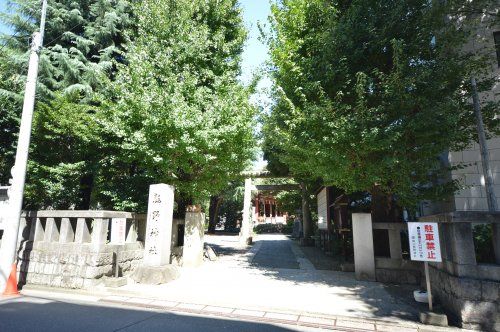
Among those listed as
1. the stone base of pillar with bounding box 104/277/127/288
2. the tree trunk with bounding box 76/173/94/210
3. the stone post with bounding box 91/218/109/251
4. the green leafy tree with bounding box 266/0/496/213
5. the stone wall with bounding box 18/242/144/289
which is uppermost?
the green leafy tree with bounding box 266/0/496/213

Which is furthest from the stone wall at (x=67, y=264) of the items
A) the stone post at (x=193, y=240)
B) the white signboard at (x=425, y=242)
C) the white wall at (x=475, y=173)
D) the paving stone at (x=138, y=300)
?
the white wall at (x=475, y=173)

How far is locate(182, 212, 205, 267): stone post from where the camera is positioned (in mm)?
10859

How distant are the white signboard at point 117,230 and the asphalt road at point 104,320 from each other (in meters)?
2.15

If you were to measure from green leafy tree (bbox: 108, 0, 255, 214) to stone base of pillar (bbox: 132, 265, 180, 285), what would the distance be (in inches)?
132

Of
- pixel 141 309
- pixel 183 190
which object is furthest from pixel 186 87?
pixel 141 309

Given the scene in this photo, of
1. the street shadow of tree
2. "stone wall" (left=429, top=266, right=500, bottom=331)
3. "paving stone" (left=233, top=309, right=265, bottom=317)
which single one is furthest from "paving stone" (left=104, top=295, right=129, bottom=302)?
"stone wall" (left=429, top=266, right=500, bottom=331)

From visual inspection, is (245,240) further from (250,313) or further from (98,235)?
(250,313)

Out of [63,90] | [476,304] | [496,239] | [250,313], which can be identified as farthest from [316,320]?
[63,90]

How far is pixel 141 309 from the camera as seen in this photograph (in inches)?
240

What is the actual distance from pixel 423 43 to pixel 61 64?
14.5m

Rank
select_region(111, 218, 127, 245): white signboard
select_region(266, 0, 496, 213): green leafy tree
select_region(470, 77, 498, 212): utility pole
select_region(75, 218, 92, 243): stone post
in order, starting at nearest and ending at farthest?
select_region(470, 77, 498, 212): utility pole < select_region(266, 0, 496, 213): green leafy tree < select_region(111, 218, 127, 245): white signboard < select_region(75, 218, 92, 243): stone post

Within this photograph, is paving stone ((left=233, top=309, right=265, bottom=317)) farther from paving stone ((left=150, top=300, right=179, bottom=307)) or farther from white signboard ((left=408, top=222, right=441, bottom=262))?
white signboard ((left=408, top=222, right=441, bottom=262))

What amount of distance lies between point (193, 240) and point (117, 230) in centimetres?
348

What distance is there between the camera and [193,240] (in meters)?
11.0
